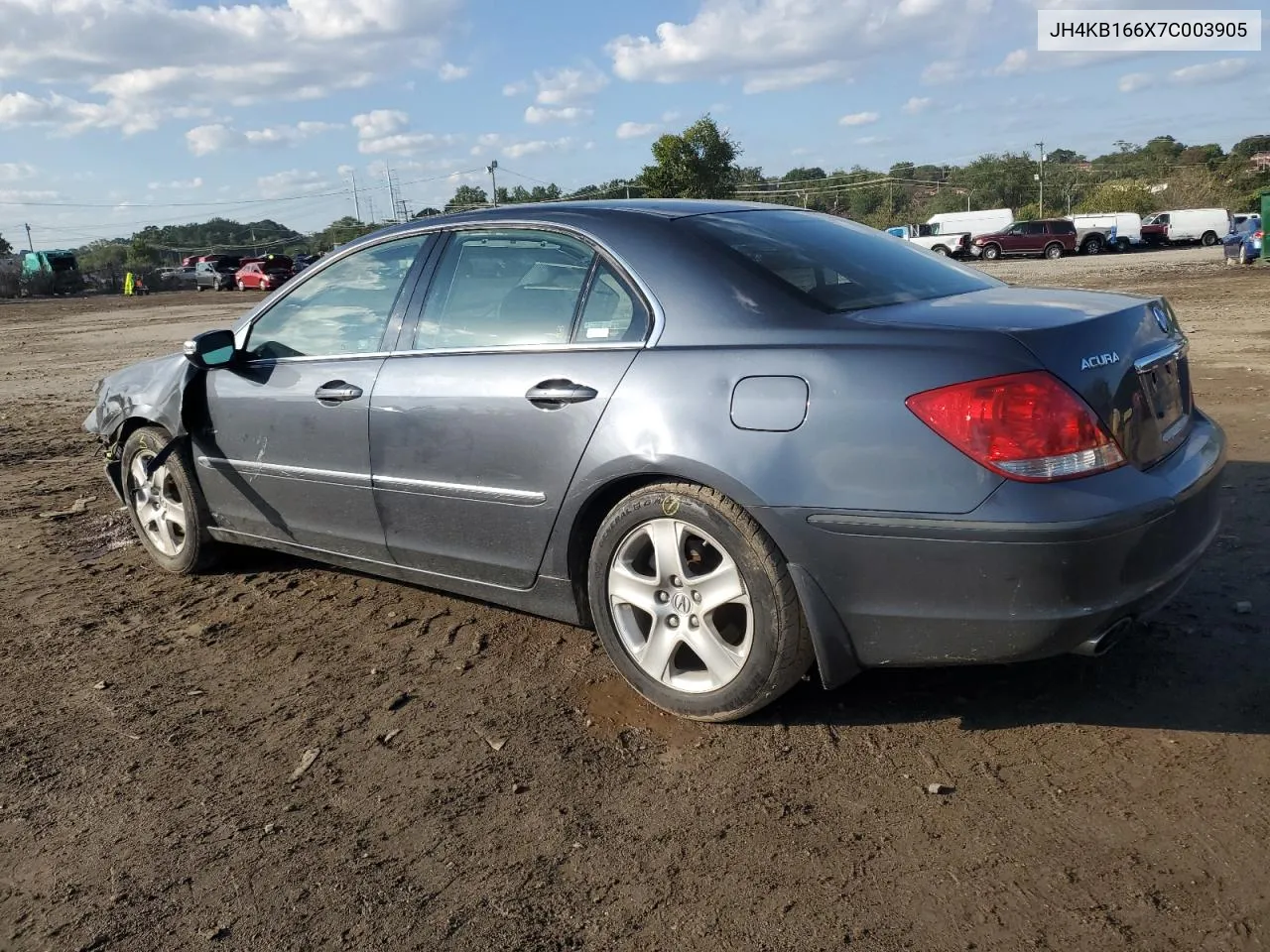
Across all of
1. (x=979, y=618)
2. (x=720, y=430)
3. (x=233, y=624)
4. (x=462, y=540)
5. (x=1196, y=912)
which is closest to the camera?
(x=1196, y=912)

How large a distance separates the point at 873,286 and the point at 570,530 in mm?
1264

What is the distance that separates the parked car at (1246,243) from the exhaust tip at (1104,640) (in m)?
28.9

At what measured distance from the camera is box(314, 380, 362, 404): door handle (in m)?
4.03

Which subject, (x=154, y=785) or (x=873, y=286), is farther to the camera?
(x=873, y=286)

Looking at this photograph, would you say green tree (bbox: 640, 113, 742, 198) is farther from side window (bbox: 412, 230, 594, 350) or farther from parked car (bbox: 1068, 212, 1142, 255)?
side window (bbox: 412, 230, 594, 350)

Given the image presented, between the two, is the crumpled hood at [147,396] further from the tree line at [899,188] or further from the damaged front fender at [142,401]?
the tree line at [899,188]

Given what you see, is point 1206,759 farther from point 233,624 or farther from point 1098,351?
point 233,624

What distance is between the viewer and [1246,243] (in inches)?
1083

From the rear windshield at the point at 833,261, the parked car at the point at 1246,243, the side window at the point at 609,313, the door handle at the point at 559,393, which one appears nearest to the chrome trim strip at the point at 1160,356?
the rear windshield at the point at 833,261

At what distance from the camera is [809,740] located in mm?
3117

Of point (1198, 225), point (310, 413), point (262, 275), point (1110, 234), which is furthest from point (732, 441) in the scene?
point (1198, 225)

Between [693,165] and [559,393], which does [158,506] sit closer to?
[559,393]

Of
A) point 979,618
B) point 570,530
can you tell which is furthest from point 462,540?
point 979,618

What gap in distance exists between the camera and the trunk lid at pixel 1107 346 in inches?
109
